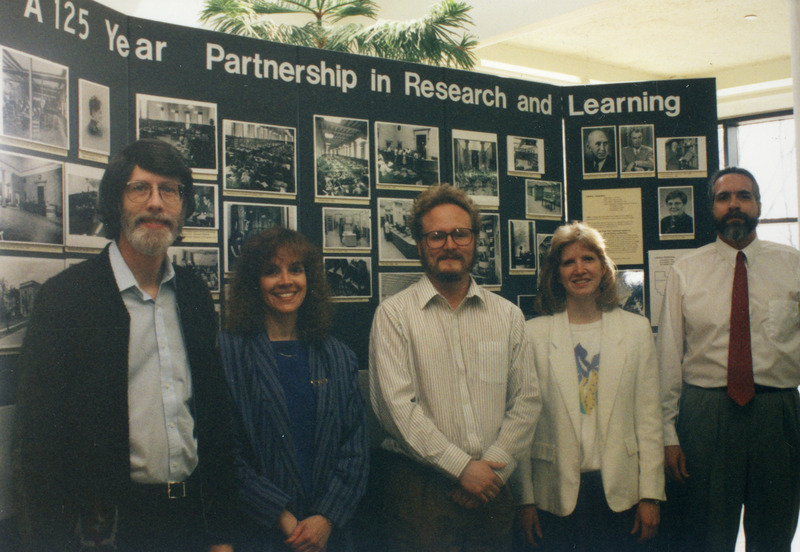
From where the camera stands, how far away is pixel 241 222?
8.11ft

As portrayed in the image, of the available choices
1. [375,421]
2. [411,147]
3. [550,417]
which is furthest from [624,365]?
[411,147]

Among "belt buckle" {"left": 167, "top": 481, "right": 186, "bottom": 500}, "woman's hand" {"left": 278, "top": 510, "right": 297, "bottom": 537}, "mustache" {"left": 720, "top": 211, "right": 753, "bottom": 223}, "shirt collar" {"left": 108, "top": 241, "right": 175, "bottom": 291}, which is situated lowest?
"woman's hand" {"left": 278, "top": 510, "right": 297, "bottom": 537}

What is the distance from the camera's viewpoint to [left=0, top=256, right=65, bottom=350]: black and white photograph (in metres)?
1.86

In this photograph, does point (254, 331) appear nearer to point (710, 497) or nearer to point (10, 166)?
point (10, 166)

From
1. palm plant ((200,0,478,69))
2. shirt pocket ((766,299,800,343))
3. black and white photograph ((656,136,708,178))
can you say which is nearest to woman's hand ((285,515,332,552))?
shirt pocket ((766,299,800,343))

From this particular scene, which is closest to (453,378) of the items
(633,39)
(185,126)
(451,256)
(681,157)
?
(451,256)

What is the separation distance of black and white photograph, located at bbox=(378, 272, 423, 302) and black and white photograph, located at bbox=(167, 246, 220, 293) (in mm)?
721

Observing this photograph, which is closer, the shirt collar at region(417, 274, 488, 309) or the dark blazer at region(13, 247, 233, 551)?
the dark blazer at region(13, 247, 233, 551)

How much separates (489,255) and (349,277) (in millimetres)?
748

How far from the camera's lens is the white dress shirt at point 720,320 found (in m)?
2.59

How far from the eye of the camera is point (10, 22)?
186cm

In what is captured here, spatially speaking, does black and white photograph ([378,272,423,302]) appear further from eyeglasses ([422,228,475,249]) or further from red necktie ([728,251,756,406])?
red necktie ([728,251,756,406])

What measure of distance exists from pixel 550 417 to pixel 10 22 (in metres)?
2.27

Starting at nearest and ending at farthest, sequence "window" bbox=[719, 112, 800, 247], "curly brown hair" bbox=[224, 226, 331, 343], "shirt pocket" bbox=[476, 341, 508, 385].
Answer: "curly brown hair" bbox=[224, 226, 331, 343] → "shirt pocket" bbox=[476, 341, 508, 385] → "window" bbox=[719, 112, 800, 247]
